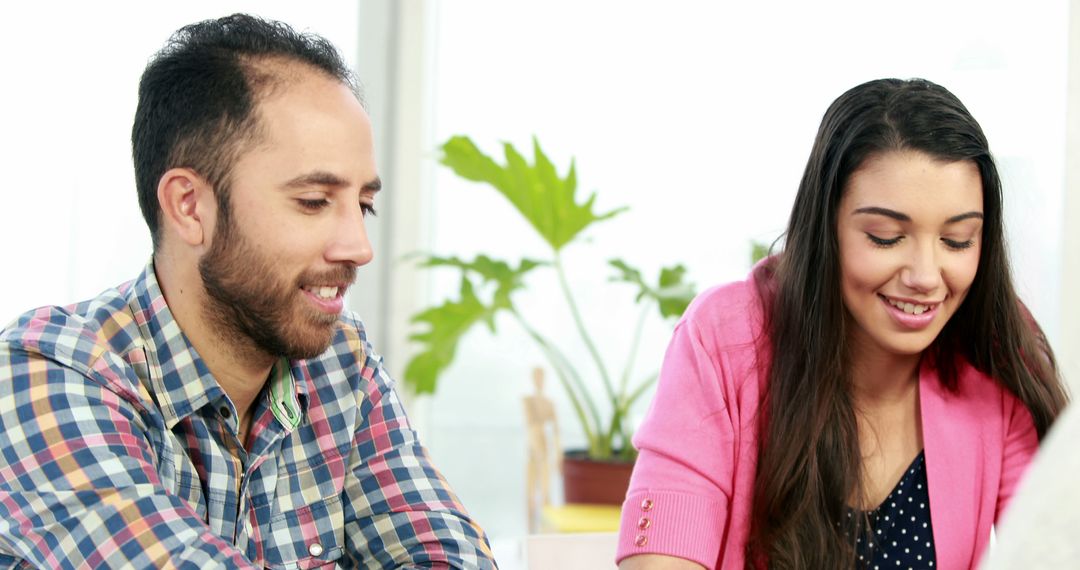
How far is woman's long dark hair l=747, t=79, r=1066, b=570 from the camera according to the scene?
1.43 meters

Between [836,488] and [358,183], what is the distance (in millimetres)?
720

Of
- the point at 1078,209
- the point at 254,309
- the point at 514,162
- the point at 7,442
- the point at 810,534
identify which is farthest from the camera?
the point at 1078,209

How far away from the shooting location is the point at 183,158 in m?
1.24

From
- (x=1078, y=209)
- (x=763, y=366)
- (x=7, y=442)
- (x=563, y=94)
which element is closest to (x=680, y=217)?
(x=563, y=94)

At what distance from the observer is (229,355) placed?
Result: 1281 millimetres

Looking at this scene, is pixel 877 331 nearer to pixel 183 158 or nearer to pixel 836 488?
pixel 836 488

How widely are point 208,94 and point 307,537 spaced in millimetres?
508

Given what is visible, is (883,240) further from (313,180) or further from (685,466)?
(313,180)

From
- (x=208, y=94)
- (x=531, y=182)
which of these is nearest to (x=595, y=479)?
(x=531, y=182)

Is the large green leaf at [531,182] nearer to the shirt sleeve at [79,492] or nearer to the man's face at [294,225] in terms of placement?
the man's face at [294,225]

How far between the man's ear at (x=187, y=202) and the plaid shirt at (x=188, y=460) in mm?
68

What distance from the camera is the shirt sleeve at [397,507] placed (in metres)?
1.33

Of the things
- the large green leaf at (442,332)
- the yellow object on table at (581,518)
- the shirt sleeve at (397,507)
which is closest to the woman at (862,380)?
the shirt sleeve at (397,507)

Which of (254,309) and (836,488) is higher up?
(254,309)
